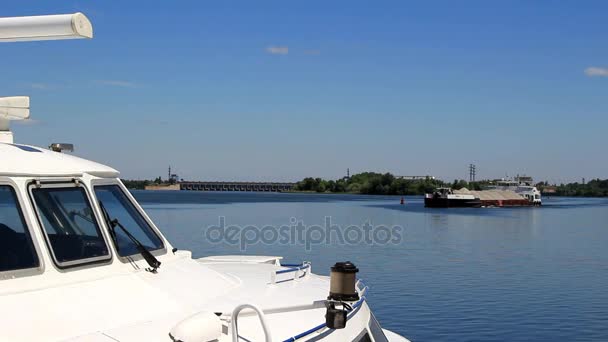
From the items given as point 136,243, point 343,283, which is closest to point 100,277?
point 136,243

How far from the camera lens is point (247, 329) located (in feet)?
22.1

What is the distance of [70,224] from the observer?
697 centimetres

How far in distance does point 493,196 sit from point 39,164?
167455 millimetres

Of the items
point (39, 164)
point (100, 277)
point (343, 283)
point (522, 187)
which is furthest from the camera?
point (522, 187)

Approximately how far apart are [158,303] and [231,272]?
290 cm

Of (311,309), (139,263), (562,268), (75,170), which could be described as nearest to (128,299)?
(139,263)

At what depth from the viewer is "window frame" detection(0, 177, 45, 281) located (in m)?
5.96

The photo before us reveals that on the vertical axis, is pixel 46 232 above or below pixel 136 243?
above

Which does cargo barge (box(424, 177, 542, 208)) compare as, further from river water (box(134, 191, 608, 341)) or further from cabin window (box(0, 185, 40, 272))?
cabin window (box(0, 185, 40, 272))

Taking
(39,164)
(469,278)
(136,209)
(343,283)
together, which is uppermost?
(39,164)

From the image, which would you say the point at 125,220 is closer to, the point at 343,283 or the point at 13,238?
the point at 13,238

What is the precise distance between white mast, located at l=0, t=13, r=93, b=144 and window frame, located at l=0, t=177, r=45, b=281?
1.26 metres

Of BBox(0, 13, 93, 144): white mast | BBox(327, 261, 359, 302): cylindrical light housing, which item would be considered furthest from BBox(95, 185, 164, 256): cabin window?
BBox(327, 261, 359, 302): cylindrical light housing

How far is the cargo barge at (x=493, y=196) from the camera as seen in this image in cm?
14862
